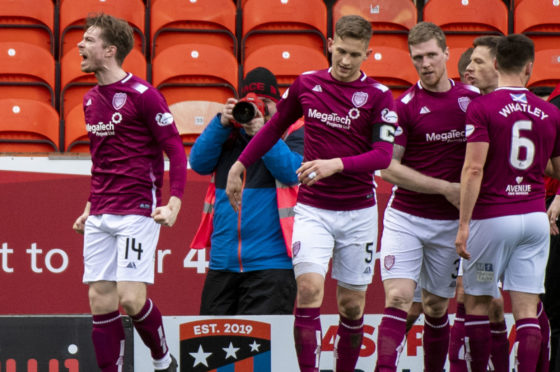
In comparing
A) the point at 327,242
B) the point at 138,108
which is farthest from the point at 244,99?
the point at 327,242

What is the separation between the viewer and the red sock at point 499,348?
492 cm

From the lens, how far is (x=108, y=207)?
489cm

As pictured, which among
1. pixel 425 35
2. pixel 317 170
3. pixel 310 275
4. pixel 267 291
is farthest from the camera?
pixel 267 291

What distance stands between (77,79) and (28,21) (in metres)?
0.86

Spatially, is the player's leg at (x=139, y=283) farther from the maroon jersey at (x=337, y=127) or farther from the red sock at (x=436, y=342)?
the red sock at (x=436, y=342)

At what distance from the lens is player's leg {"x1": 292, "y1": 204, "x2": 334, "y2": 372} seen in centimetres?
456

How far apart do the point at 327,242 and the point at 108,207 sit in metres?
1.22

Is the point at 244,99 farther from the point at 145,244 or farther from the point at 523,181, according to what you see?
the point at 523,181

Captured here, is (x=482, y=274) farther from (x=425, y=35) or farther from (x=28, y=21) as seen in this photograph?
(x=28, y=21)

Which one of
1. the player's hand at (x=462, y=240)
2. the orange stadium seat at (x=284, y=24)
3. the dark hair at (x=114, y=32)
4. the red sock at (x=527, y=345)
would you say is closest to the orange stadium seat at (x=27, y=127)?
the orange stadium seat at (x=284, y=24)

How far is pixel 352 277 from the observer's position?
4.87m

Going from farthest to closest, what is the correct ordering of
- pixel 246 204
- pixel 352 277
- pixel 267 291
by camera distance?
pixel 246 204
pixel 267 291
pixel 352 277

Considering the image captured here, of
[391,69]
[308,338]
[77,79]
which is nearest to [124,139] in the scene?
[308,338]

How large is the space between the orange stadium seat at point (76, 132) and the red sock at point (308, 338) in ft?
10.5
